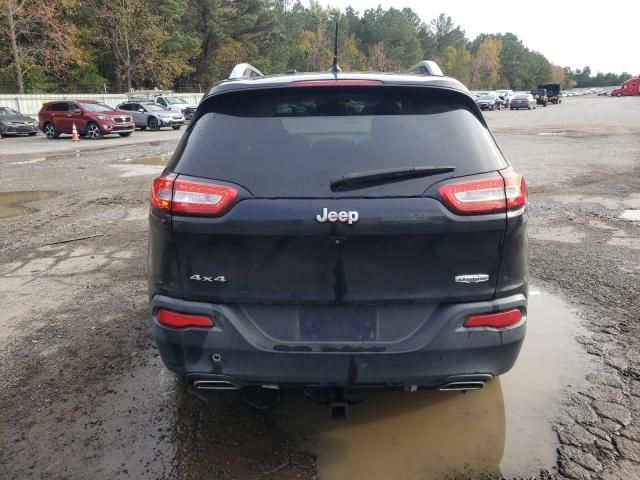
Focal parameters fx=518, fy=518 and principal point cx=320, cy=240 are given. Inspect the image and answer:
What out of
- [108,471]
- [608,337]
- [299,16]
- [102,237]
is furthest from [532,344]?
[299,16]

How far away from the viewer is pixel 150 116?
96.8ft

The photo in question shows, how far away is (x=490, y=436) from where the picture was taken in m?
2.82

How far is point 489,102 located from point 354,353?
53.0 meters

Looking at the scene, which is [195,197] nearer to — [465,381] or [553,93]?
[465,381]

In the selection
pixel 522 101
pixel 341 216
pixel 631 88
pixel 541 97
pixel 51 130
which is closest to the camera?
pixel 341 216

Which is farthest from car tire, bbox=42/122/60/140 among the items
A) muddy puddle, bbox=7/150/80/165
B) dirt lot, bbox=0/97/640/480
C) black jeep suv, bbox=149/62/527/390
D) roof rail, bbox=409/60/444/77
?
black jeep suv, bbox=149/62/527/390

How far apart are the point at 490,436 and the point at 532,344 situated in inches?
49.6

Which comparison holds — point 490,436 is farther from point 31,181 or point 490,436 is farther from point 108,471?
point 31,181

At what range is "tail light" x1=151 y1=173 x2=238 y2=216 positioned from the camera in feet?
7.61

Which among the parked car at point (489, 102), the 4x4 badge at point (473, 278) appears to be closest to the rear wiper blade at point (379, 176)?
the 4x4 badge at point (473, 278)

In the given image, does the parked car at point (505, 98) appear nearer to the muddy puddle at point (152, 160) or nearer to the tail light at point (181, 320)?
the muddy puddle at point (152, 160)

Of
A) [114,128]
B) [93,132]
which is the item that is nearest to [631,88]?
[114,128]

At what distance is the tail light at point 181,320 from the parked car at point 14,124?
30.1 m

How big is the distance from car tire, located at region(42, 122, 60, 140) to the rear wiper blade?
27.0 m
